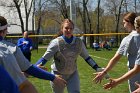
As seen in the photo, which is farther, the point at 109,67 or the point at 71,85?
the point at 71,85

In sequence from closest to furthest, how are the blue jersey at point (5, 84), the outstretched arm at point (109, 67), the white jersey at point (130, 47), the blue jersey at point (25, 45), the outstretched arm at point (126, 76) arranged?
the blue jersey at point (5, 84)
the outstretched arm at point (126, 76)
the white jersey at point (130, 47)
the outstretched arm at point (109, 67)
the blue jersey at point (25, 45)

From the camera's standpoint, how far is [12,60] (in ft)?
12.1

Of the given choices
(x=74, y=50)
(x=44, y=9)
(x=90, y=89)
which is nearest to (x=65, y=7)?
(x=44, y=9)

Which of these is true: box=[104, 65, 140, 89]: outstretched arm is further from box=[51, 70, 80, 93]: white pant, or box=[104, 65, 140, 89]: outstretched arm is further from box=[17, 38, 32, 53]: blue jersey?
box=[17, 38, 32, 53]: blue jersey

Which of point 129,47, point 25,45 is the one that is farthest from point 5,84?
point 25,45

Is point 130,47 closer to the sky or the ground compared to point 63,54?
closer to the sky

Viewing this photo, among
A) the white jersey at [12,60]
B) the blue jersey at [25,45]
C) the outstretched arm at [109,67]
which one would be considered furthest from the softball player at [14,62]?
the blue jersey at [25,45]

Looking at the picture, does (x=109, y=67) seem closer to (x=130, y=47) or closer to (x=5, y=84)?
(x=130, y=47)

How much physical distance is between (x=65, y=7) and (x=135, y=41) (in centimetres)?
5422

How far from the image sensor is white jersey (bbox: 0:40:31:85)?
142 inches

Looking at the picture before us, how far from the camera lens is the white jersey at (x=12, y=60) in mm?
3604

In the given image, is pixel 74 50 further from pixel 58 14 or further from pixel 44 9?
pixel 58 14

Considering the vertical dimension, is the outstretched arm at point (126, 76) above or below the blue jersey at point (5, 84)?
below

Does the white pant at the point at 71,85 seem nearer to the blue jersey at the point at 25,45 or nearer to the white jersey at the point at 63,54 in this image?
the white jersey at the point at 63,54
